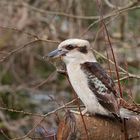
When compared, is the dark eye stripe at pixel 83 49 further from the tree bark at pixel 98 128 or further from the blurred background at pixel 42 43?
the blurred background at pixel 42 43

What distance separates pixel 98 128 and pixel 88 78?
341 mm

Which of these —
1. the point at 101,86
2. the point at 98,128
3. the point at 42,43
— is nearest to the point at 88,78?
the point at 101,86

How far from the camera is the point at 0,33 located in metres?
8.81

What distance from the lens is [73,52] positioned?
11.3ft

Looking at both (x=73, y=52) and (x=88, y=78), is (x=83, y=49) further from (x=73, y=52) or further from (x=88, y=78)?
(x=88, y=78)

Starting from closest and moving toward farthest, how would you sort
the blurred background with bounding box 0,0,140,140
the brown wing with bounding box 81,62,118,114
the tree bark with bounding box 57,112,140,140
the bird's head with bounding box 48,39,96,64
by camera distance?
1. the tree bark with bounding box 57,112,140,140
2. the brown wing with bounding box 81,62,118,114
3. the bird's head with bounding box 48,39,96,64
4. the blurred background with bounding box 0,0,140,140

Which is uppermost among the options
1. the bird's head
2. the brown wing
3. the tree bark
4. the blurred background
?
the bird's head

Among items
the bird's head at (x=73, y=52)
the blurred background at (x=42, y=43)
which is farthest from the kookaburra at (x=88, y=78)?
the blurred background at (x=42, y=43)

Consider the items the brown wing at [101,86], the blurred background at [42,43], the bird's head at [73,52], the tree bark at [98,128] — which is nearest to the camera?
the tree bark at [98,128]

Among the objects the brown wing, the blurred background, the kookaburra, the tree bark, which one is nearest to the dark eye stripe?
the kookaburra

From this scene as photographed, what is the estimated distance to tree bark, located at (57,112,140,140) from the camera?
3.11 m

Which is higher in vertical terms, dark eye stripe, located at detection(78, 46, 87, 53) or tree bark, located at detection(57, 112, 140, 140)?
dark eye stripe, located at detection(78, 46, 87, 53)

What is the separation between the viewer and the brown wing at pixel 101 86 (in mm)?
3291

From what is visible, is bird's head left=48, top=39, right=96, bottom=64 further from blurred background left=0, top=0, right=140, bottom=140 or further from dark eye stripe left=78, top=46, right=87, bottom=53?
blurred background left=0, top=0, right=140, bottom=140
